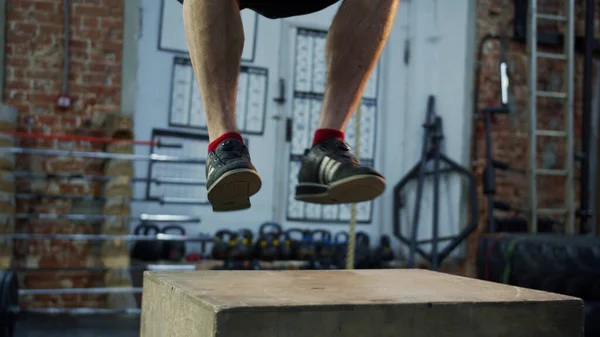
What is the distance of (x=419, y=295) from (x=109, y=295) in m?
3.02

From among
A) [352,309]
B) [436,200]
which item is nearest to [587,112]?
[436,200]

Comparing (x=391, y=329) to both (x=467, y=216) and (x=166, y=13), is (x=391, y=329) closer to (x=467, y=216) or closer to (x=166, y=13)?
(x=467, y=216)

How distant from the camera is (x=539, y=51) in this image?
15.5ft

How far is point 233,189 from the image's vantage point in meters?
1.33

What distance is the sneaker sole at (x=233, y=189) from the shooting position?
1284 millimetres

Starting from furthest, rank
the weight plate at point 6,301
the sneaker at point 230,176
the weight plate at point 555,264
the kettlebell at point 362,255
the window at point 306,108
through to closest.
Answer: the window at point 306,108, the kettlebell at point 362,255, the weight plate at point 555,264, the weight plate at point 6,301, the sneaker at point 230,176

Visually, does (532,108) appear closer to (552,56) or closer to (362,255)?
(552,56)

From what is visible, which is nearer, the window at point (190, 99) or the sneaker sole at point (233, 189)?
the sneaker sole at point (233, 189)

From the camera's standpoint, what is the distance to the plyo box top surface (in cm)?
107

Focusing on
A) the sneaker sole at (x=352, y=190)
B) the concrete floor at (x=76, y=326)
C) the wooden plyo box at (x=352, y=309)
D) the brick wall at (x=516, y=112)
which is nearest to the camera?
the wooden plyo box at (x=352, y=309)

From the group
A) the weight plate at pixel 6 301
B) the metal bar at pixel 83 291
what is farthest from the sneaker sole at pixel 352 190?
the metal bar at pixel 83 291

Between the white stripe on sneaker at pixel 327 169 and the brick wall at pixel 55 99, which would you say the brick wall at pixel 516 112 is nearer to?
the brick wall at pixel 55 99

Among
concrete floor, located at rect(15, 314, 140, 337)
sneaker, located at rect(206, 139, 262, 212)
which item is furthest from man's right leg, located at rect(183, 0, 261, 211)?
concrete floor, located at rect(15, 314, 140, 337)

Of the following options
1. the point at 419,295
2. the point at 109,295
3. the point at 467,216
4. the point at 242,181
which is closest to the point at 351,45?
the point at 242,181
